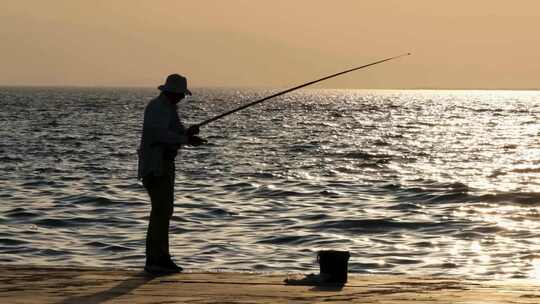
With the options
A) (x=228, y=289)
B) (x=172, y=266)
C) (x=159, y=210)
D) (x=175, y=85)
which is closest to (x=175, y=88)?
(x=175, y=85)

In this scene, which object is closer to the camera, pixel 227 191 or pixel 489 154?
pixel 227 191

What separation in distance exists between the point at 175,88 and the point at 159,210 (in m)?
1.03

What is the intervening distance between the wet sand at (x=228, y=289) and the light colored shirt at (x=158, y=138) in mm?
894

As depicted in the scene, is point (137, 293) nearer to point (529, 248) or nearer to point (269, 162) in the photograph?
point (529, 248)

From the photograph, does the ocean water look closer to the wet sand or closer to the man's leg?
the man's leg

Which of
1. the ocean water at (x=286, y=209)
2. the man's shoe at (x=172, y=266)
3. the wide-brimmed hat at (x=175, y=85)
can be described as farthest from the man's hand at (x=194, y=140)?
the ocean water at (x=286, y=209)

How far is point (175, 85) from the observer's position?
9.25 metres

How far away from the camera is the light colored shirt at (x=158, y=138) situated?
916 centimetres

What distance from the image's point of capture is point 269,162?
35219 millimetres

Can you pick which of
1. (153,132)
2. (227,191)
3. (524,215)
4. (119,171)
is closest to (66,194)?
(227,191)

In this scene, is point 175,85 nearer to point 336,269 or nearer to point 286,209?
point 336,269

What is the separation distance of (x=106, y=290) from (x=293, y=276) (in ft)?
5.17

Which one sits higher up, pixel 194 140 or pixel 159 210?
pixel 194 140

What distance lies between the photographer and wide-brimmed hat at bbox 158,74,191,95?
923 centimetres
